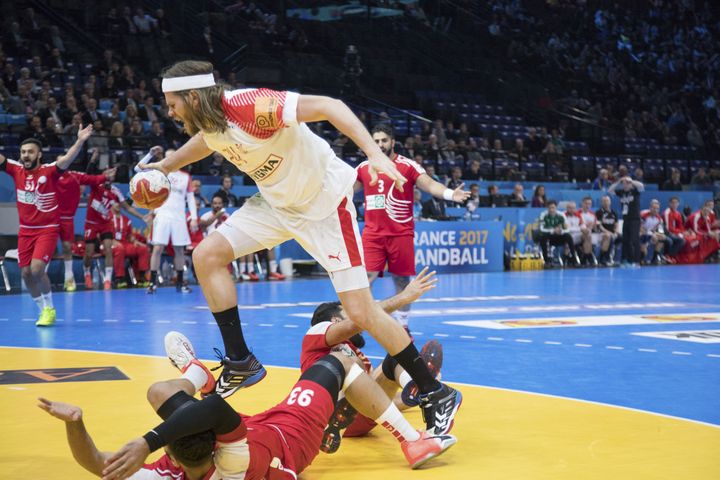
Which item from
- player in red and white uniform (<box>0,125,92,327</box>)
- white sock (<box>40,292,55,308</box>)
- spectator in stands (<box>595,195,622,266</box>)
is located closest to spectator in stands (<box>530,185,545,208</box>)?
spectator in stands (<box>595,195,622,266</box>)

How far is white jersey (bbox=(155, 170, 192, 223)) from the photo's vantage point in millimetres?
14375

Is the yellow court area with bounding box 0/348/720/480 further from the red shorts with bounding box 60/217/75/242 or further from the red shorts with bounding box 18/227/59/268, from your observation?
the red shorts with bounding box 60/217/75/242

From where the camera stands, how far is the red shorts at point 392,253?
8.84m

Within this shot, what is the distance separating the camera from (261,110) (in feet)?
15.8

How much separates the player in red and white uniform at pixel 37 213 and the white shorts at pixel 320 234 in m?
6.04

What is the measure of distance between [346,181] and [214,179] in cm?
1342

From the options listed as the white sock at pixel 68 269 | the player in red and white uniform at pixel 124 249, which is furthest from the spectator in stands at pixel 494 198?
the white sock at pixel 68 269

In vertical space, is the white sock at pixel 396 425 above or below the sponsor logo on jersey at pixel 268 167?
below

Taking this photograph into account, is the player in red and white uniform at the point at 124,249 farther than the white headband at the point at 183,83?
Yes

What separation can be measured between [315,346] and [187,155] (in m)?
1.30

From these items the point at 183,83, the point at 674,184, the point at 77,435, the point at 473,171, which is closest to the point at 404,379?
the point at 183,83

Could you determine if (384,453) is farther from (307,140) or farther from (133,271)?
(133,271)

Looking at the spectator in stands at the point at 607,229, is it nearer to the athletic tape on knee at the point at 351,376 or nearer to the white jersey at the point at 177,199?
the white jersey at the point at 177,199

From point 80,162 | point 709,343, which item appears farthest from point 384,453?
point 80,162
